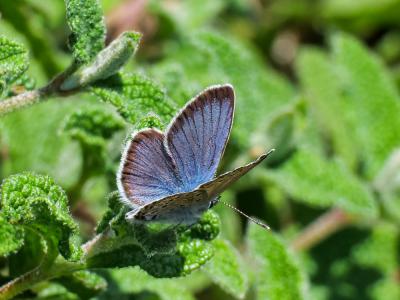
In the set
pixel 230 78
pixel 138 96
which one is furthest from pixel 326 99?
pixel 138 96

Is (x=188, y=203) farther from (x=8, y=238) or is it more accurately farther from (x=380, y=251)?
(x=380, y=251)

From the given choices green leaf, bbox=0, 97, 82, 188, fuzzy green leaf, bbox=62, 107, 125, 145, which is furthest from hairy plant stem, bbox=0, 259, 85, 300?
green leaf, bbox=0, 97, 82, 188

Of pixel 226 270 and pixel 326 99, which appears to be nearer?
pixel 226 270

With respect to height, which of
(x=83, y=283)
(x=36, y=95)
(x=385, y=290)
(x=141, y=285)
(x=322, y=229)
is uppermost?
(x=36, y=95)

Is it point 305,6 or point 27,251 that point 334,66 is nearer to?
point 305,6

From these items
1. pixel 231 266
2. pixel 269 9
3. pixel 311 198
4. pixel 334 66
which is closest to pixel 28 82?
pixel 231 266

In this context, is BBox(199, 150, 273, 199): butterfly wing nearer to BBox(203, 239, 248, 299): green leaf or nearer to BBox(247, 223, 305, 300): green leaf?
BBox(203, 239, 248, 299): green leaf

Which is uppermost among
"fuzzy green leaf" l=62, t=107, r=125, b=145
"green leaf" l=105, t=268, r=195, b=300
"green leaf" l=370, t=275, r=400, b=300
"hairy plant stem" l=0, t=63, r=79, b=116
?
"hairy plant stem" l=0, t=63, r=79, b=116
